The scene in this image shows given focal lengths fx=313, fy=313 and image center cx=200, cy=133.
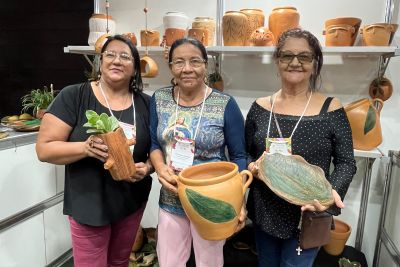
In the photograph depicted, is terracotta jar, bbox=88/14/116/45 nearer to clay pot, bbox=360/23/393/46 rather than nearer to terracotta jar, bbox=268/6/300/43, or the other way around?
terracotta jar, bbox=268/6/300/43

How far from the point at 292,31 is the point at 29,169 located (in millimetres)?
1554

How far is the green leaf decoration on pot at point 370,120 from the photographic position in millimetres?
1521

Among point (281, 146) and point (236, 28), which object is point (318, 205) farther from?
point (236, 28)

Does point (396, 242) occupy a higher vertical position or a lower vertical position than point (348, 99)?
lower

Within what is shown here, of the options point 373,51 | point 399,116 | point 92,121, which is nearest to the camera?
point 92,121

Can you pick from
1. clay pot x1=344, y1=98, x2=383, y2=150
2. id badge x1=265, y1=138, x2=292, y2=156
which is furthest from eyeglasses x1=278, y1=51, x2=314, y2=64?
clay pot x1=344, y1=98, x2=383, y2=150

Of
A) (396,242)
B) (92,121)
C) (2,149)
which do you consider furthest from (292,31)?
(2,149)

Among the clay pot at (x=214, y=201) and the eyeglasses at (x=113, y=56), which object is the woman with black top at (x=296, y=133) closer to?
the clay pot at (x=214, y=201)

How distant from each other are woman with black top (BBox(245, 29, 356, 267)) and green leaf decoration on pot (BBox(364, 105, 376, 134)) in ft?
1.44

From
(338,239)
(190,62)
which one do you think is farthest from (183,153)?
(338,239)

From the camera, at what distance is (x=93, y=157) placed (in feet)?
3.88

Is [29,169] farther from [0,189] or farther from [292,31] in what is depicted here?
[292,31]

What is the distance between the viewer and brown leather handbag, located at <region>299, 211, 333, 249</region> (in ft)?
3.61

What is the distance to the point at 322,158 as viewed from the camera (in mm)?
1165
